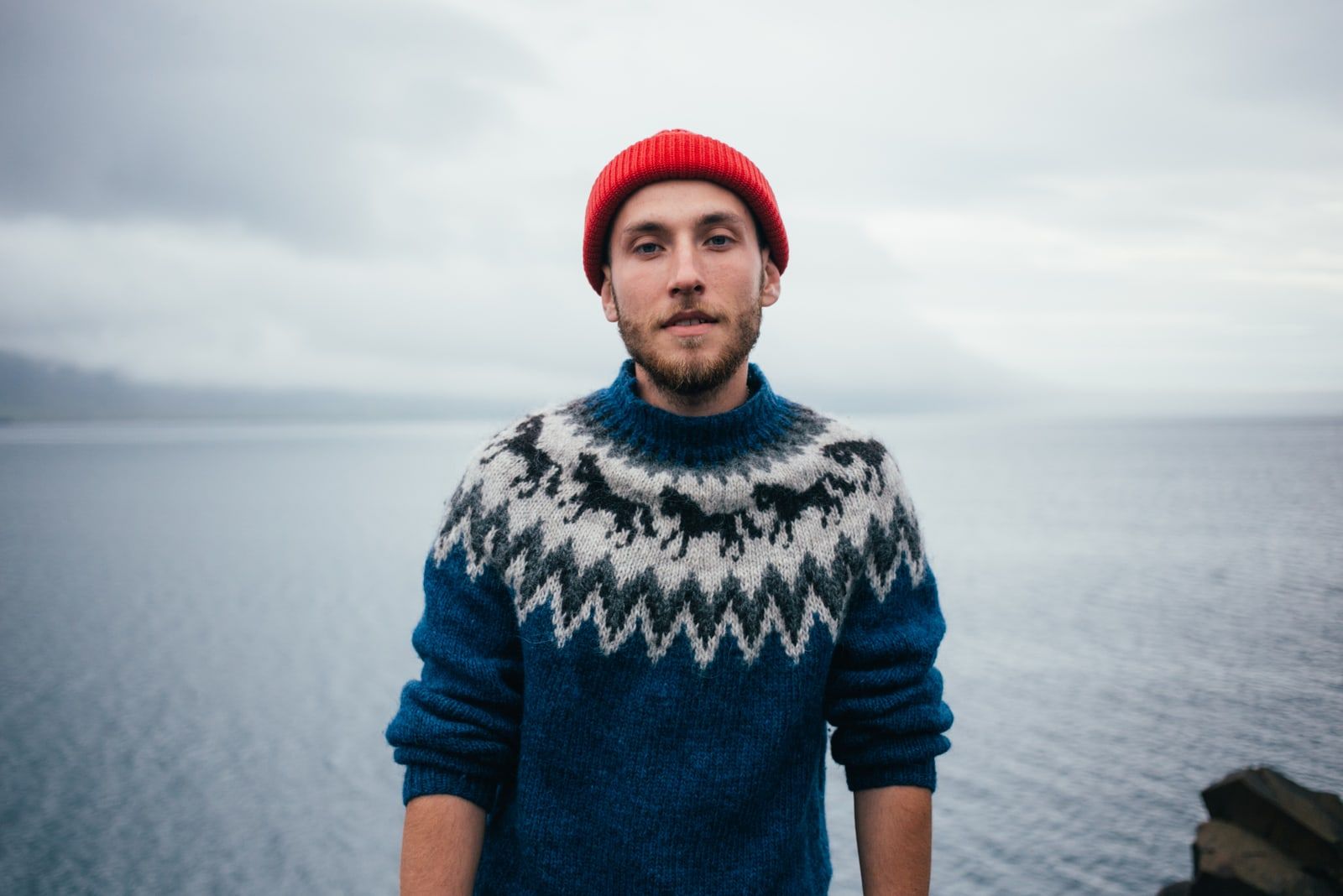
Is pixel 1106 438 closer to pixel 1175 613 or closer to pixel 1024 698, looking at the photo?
pixel 1175 613

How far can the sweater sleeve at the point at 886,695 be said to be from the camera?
2.49 meters

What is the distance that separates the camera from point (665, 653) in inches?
94.3

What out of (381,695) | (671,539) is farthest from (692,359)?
(381,695)

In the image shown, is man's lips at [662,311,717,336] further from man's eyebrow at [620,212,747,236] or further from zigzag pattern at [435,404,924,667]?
zigzag pattern at [435,404,924,667]

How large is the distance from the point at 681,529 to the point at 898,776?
996 mm

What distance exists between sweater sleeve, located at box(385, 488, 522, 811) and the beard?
777 mm

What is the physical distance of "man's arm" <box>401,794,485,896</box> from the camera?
90.7 inches

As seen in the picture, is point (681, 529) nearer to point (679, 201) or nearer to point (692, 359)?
point (692, 359)

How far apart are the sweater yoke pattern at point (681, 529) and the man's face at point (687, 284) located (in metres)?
0.19

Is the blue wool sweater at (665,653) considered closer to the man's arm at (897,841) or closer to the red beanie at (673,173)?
the man's arm at (897,841)

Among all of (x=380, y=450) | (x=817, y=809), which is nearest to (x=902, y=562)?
(x=817, y=809)

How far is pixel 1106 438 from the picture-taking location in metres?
172

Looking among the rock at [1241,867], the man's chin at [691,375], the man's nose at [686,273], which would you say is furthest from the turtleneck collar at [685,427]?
the rock at [1241,867]

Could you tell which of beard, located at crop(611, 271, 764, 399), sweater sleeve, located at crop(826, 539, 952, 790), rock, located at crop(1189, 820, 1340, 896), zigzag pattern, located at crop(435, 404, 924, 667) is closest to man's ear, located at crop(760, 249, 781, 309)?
beard, located at crop(611, 271, 764, 399)
